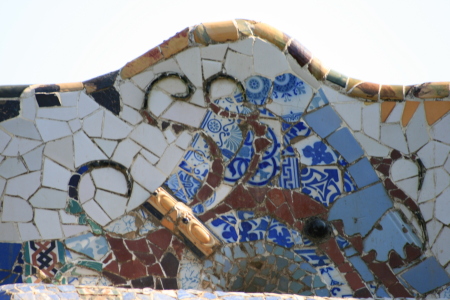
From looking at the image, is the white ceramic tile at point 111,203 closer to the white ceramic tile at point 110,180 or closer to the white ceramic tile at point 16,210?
the white ceramic tile at point 110,180

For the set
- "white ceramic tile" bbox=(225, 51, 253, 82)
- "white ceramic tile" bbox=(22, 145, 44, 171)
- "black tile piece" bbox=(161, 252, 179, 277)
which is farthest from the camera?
"white ceramic tile" bbox=(225, 51, 253, 82)

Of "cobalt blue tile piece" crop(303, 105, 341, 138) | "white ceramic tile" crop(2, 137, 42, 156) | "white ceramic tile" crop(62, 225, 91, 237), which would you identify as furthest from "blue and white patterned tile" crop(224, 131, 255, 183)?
"white ceramic tile" crop(2, 137, 42, 156)

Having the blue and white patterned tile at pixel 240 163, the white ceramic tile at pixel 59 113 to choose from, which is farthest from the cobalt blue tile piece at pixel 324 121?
the white ceramic tile at pixel 59 113

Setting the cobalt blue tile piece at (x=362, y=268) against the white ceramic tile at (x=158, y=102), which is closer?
the cobalt blue tile piece at (x=362, y=268)

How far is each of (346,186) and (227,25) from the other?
5.28 ft

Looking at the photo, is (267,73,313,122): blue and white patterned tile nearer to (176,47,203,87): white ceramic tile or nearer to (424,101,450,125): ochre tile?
(176,47,203,87): white ceramic tile

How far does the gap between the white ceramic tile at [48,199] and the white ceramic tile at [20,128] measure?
1.45 feet

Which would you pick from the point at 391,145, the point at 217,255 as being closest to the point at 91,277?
the point at 217,255

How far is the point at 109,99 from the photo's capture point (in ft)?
24.0

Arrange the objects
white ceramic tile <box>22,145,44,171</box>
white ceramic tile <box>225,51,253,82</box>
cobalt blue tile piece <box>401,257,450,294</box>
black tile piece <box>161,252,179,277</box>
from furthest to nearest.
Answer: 1. white ceramic tile <box>225,51,253,82</box>
2. white ceramic tile <box>22,145,44,171</box>
3. black tile piece <box>161,252,179,277</box>
4. cobalt blue tile piece <box>401,257,450,294</box>

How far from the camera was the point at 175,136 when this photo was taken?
7281 mm

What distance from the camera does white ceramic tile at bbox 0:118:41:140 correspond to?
23.8ft

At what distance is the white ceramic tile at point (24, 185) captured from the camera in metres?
7.20

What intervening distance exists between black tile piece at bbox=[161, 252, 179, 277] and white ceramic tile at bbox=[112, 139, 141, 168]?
31.4 inches
